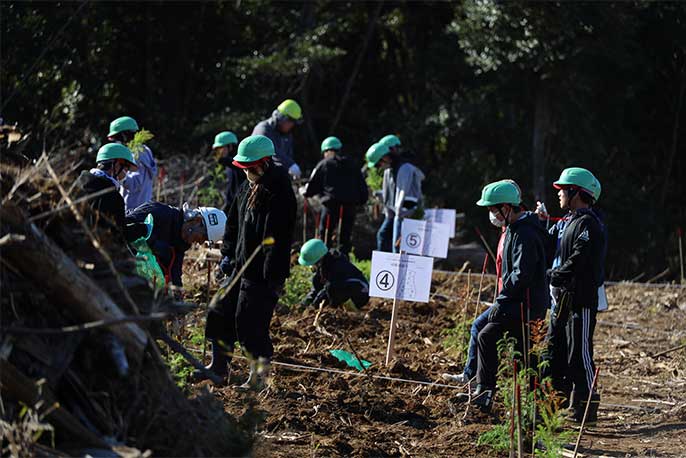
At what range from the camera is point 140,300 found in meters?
5.15

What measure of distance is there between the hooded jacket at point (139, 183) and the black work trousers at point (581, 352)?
421 cm

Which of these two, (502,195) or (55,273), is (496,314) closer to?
(502,195)

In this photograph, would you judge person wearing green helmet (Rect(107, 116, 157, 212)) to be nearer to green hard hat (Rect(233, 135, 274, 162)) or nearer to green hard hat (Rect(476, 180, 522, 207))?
green hard hat (Rect(233, 135, 274, 162))

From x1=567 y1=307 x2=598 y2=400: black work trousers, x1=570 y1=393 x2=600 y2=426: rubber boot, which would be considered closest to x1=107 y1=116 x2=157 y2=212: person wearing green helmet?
x1=567 y1=307 x2=598 y2=400: black work trousers

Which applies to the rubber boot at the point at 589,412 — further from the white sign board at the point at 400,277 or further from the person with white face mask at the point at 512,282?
the white sign board at the point at 400,277

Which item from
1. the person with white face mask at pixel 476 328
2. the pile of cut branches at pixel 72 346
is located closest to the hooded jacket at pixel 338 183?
the person with white face mask at pixel 476 328

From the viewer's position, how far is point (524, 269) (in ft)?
25.4

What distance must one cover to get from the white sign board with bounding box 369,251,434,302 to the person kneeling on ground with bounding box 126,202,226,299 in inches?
61.8

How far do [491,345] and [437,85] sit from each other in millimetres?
16069

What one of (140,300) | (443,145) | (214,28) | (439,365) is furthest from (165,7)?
(140,300)

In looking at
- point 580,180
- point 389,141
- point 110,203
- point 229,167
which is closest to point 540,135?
point 389,141

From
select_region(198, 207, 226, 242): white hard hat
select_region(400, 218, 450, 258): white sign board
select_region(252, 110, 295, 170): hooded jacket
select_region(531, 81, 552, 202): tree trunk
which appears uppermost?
select_region(531, 81, 552, 202): tree trunk

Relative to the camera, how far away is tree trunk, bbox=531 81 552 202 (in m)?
21.8

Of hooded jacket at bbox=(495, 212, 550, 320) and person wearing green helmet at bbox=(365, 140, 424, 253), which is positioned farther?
person wearing green helmet at bbox=(365, 140, 424, 253)
